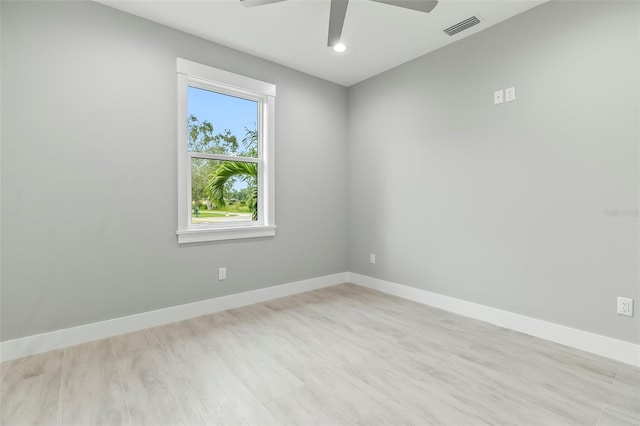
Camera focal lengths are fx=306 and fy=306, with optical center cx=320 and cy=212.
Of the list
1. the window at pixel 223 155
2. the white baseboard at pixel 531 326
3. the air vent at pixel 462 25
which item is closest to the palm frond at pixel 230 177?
the window at pixel 223 155

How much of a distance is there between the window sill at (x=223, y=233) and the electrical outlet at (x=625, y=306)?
302cm

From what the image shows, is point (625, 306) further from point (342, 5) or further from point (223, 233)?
point (223, 233)

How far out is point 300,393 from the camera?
1.76m

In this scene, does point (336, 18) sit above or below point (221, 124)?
above

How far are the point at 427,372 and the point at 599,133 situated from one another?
2125 millimetres

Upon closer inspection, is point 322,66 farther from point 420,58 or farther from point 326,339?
point 326,339

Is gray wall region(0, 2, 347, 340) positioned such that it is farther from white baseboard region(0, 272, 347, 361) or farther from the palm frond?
the palm frond

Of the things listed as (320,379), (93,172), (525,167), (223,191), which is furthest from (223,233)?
(525,167)

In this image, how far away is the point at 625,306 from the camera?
214 cm

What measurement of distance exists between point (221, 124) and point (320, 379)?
2.62m

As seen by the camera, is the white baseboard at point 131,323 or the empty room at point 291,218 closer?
the empty room at point 291,218

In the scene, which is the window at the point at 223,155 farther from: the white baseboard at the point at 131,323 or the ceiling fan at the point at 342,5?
the ceiling fan at the point at 342,5

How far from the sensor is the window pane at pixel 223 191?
3092 mm

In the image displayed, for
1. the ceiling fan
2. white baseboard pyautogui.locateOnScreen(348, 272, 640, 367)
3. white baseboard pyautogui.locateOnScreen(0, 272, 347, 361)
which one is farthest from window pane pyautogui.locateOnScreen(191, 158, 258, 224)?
white baseboard pyautogui.locateOnScreen(348, 272, 640, 367)
